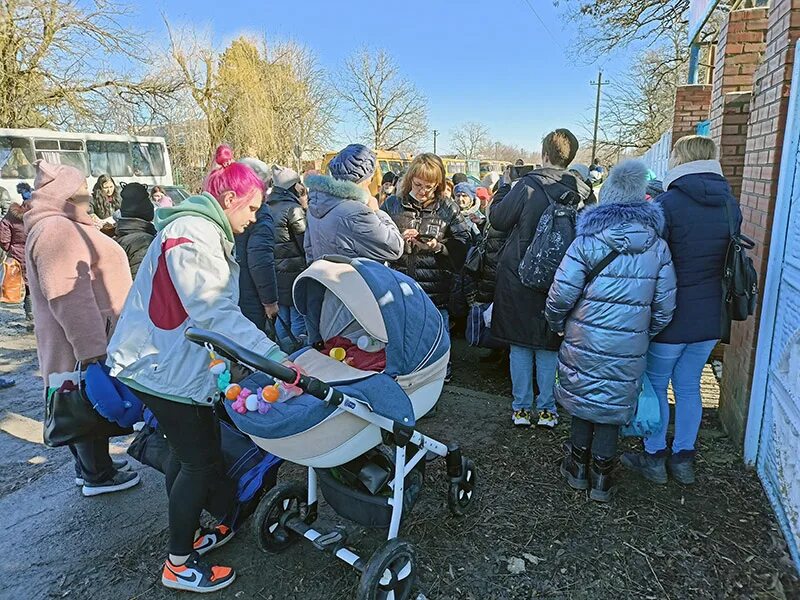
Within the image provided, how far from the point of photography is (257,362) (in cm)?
188

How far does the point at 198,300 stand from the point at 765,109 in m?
3.54

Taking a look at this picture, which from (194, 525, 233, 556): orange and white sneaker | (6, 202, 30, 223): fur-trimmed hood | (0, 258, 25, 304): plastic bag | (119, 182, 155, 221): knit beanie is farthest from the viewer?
(6, 202, 30, 223): fur-trimmed hood

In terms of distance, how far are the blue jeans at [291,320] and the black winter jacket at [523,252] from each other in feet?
6.66

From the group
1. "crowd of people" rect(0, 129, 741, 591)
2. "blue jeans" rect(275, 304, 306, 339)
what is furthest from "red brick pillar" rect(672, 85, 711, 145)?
"blue jeans" rect(275, 304, 306, 339)

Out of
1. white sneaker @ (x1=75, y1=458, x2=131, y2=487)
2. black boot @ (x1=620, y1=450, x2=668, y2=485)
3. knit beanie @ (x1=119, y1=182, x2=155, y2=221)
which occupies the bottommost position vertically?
white sneaker @ (x1=75, y1=458, x2=131, y2=487)

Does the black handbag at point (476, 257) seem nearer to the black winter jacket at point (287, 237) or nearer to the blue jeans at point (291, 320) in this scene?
the black winter jacket at point (287, 237)

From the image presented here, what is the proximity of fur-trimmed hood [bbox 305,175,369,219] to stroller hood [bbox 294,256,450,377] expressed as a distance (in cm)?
123

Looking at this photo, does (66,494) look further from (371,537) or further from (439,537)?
(439,537)

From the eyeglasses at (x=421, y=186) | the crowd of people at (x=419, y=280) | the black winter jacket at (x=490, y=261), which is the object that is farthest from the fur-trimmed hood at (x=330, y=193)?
the black winter jacket at (x=490, y=261)

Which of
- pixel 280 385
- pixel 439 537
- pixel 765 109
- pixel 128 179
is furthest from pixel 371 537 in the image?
pixel 128 179

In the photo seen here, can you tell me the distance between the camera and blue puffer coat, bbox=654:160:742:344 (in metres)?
3.12

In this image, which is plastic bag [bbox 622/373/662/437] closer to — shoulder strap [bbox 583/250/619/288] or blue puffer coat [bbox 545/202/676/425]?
blue puffer coat [bbox 545/202/676/425]

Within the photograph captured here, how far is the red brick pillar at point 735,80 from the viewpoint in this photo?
4.80 m

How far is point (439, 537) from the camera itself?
2943mm
